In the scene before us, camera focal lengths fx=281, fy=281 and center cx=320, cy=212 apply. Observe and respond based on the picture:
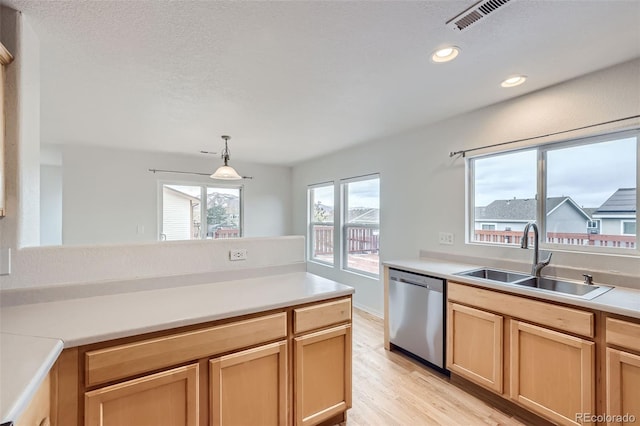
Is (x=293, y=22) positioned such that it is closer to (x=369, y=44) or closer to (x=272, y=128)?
(x=369, y=44)

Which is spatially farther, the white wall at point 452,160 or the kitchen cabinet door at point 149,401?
the white wall at point 452,160

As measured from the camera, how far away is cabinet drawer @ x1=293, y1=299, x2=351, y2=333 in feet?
5.27

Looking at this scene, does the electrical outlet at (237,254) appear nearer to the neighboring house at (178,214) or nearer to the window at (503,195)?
the window at (503,195)

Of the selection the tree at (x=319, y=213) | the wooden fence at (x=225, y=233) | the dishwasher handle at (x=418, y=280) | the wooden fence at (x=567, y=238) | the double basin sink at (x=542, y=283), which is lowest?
the dishwasher handle at (x=418, y=280)

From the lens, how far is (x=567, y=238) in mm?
2209

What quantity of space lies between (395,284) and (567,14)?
7.24 ft

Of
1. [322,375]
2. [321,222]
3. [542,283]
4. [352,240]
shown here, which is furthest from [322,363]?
[321,222]

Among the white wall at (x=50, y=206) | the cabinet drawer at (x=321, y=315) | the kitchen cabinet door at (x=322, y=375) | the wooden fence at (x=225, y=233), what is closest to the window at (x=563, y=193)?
the cabinet drawer at (x=321, y=315)

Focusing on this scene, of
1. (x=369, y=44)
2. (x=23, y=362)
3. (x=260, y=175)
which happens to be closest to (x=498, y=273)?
(x=369, y=44)

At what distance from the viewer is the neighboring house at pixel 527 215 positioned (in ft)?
7.12

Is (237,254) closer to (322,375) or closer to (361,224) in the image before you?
(322,375)

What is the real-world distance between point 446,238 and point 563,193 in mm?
1026

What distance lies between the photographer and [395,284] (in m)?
2.73

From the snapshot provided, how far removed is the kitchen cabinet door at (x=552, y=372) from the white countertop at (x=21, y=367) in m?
2.41
